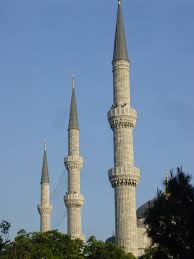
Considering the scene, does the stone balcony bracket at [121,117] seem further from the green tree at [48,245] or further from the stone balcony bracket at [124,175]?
the green tree at [48,245]

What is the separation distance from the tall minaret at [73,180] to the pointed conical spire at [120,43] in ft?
62.5

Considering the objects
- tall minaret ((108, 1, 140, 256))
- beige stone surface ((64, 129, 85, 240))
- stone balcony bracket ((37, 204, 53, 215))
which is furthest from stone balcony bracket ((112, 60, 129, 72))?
stone balcony bracket ((37, 204, 53, 215))

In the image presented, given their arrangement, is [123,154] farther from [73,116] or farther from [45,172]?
[45,172]

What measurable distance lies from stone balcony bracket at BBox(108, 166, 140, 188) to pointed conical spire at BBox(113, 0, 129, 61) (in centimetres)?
1047

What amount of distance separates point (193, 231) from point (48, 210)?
5371cm

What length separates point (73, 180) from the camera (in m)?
71.9

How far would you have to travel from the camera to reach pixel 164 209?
31.6 meters

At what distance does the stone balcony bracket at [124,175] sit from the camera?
53.7 m

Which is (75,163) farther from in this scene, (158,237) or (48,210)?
(158,237)

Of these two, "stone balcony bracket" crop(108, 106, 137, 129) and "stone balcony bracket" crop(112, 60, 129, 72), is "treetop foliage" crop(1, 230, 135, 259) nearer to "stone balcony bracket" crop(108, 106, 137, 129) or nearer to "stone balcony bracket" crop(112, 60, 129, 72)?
"stone balcony bracket" crop(108, 106, 137, 129)

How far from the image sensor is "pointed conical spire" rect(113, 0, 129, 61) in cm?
5684

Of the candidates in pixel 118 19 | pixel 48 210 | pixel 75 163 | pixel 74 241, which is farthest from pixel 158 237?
pixel 48 210

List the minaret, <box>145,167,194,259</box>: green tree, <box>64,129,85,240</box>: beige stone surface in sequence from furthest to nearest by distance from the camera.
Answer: the minaret < <box>64,129,85,240</box>: beige stone surface < <box>145,167,194,259</box>: green tree

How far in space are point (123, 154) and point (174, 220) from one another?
76.0 ft
